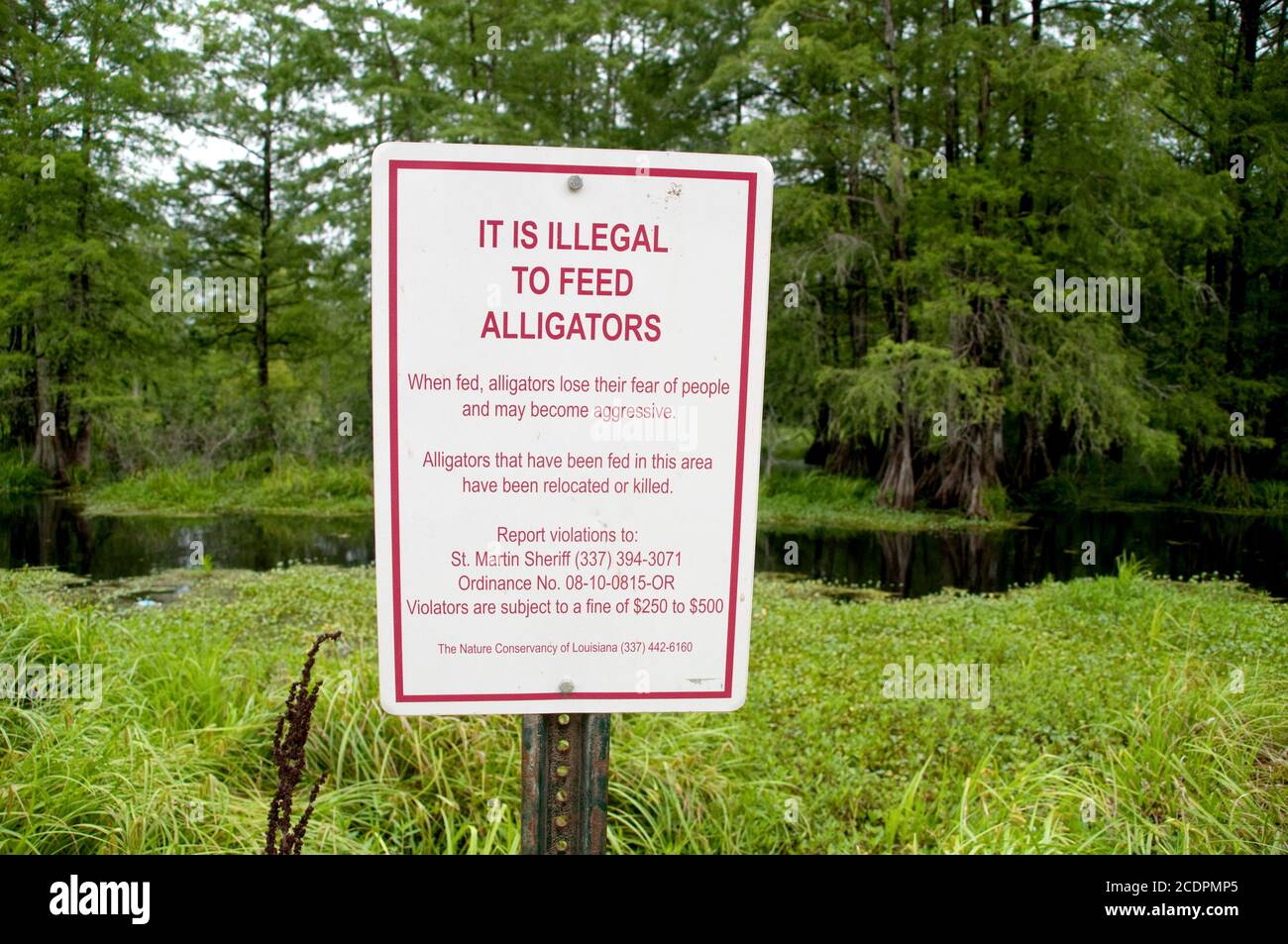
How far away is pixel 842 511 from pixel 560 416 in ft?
37.0

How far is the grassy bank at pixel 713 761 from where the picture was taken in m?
2.75

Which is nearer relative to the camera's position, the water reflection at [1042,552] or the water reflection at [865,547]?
the water reflection at [865,547]

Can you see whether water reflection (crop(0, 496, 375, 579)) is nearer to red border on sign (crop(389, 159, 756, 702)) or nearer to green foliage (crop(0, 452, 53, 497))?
green foliage (crop(0, 452, 53, 497))

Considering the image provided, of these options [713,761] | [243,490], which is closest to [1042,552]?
[713,761]

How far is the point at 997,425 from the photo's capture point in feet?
39.4

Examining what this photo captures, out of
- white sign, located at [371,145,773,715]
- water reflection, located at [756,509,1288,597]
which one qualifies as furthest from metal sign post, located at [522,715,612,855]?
water reflection, located at [756,509,1288,597]

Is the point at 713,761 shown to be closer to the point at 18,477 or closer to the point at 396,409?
the point at 396,409

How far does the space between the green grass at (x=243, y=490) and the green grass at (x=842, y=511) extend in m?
5.09

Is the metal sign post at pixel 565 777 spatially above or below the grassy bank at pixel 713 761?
above

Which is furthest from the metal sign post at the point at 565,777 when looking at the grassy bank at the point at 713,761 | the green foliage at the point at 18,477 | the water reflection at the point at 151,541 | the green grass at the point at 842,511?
the green grass at the point at 842,511

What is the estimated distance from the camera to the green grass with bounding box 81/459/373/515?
384 inches

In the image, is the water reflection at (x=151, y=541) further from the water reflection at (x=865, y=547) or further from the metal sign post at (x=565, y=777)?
the metal sign post at (x=565, y=777)

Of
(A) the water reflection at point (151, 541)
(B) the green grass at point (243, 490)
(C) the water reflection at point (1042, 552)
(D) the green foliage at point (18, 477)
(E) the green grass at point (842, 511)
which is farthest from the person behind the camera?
(E) the green grass at point (842, 511)

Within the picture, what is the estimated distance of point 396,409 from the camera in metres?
1.29
